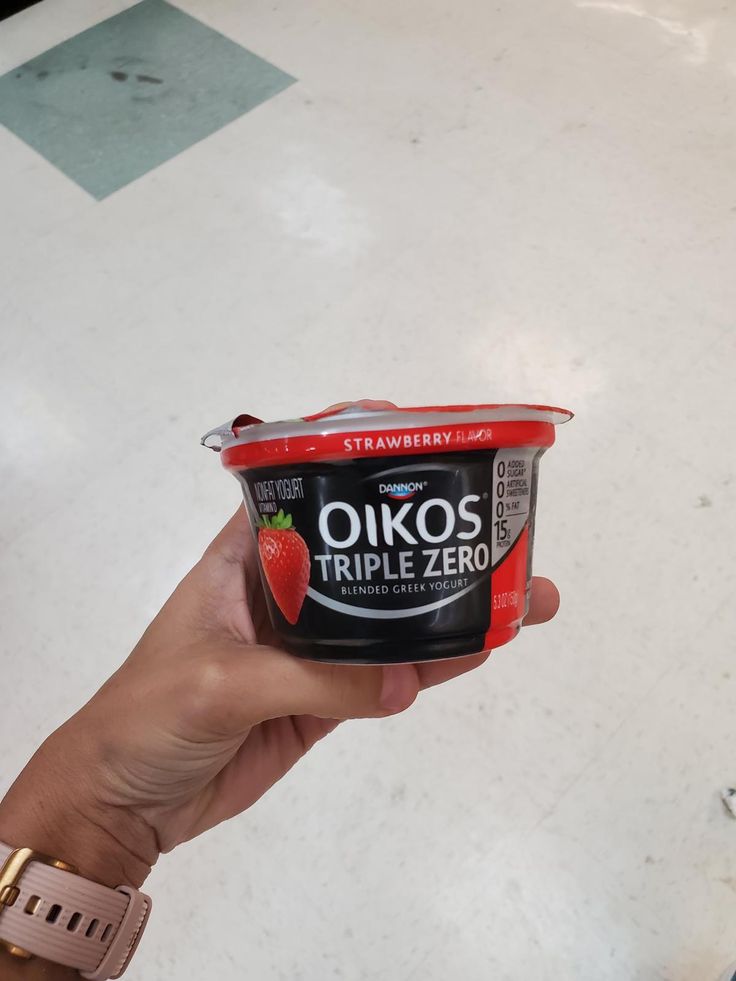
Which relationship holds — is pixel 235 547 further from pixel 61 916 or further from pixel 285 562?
pixel 61 916

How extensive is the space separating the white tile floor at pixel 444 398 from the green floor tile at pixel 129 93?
0.20 feet

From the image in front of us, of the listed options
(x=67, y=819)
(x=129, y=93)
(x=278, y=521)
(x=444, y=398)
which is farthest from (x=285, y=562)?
(x=129, y=93)

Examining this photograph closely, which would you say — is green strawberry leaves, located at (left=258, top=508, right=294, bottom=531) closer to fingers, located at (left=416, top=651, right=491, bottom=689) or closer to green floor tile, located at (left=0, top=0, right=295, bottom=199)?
fingers, located at (left=416, top=651, right=491, bottom=689)

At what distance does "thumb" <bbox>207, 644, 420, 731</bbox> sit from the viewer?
1.94 ft

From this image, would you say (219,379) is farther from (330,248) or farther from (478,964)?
(478,964)

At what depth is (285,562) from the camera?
1.97 ft

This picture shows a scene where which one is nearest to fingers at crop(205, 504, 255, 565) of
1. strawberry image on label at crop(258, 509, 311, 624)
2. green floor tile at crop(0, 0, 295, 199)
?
strawberry image on label at crop(258, 509, 311, 624)

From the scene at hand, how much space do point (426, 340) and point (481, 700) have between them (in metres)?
0.70

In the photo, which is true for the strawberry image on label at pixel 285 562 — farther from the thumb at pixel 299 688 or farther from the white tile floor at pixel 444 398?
the white tile floor at pixel 444 398

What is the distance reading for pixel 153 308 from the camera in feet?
5.21

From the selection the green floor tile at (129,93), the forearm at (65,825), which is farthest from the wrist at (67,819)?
the green floor tile at (129,93)

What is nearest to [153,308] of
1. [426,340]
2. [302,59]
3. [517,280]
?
[426,340]

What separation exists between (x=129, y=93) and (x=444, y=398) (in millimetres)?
1311

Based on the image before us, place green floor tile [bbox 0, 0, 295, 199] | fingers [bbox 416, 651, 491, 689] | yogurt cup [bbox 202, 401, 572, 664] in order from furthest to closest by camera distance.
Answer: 1. green floor tile [bbox 0, 0, 295, 199]
2. fingers [bbox 416, 651, 491, 689]
3. yogurt cup [bbox 202, 401, 572, 664]
